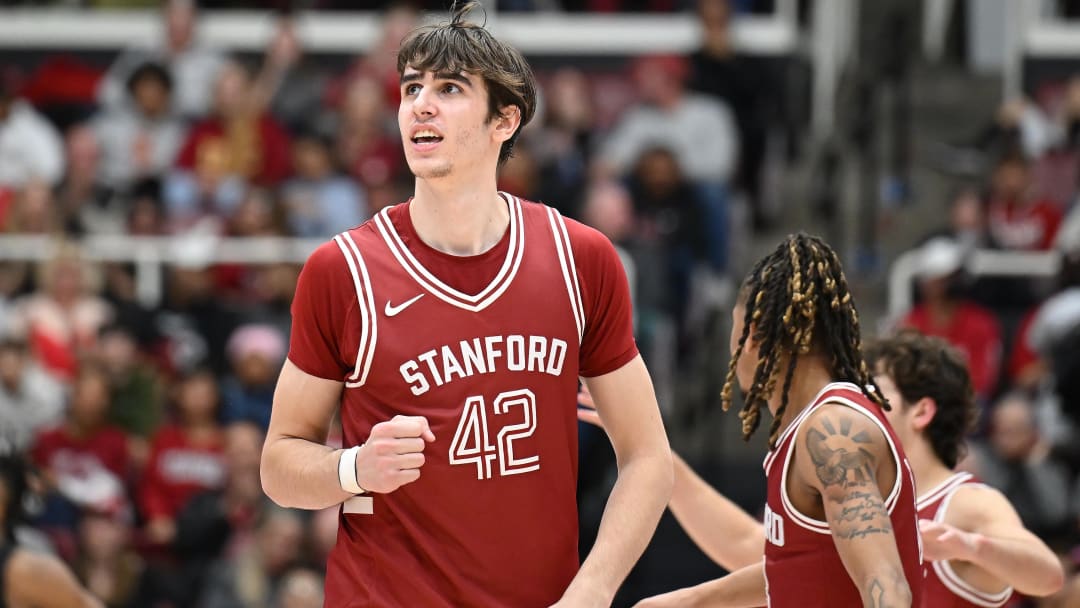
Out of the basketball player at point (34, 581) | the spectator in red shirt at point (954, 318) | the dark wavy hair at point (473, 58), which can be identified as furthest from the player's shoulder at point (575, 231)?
the spectator in red shirt at point (954, 318)

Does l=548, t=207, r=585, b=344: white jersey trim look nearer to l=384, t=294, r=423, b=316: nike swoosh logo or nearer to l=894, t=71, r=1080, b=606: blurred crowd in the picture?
l=384, t=294, r=423, b=316: nike swoosh logo

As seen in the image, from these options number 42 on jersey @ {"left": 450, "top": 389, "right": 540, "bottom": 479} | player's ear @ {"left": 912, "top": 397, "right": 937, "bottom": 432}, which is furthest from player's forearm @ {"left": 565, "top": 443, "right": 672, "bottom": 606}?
player's ear @ {"left": 912, "top": 397, "right": 937, "bottom": 432}

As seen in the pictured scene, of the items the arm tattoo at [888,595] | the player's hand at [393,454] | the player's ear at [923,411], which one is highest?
the player's hand at [393,454]

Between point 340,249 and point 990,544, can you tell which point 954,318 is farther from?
point 340,249

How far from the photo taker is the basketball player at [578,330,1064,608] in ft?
16.2

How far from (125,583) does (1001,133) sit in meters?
6.71

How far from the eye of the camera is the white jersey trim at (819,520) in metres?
4.34

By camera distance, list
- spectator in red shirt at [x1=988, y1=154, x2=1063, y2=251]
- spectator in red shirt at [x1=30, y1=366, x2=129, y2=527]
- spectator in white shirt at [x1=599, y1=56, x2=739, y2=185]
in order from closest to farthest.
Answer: spectator in red shirt at [x1=30, y1=366, x2=129, y2=527] → spectator in red shirt at [x1=988, y1=154, x2=1063, y2=251] → spectator in white shirt at [x1=599, y1=56, x2=739, y2=185]

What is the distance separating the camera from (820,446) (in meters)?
4.30

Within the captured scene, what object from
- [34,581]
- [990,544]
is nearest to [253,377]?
[34,581]

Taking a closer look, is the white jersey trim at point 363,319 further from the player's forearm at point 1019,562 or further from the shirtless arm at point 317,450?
the player's forearm at point 1019,562

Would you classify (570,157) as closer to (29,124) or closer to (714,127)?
(714,127)

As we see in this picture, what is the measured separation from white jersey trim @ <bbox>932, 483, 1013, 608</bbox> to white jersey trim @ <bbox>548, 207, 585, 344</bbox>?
141 centimetres

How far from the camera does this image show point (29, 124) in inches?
502
